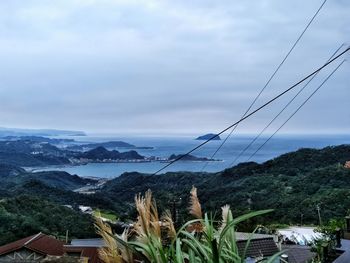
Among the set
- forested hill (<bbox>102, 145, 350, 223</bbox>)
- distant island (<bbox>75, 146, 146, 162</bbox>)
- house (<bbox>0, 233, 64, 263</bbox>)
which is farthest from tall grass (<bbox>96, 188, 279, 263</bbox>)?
distant island (<bbox>75, 146, 146, 162</bbox>)

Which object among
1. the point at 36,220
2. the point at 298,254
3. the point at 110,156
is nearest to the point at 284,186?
the point at 36,220

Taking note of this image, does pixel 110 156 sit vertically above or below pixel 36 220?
above

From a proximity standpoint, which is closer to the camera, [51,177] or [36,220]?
[36,220]

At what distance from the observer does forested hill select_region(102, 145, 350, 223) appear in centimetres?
2081

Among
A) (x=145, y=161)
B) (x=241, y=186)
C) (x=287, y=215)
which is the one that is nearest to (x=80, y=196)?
(x=241, y=186)

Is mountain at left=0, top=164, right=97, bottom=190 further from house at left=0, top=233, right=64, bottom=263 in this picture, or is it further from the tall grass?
the tall grass

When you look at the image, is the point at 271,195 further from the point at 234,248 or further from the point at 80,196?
the point at 234,248

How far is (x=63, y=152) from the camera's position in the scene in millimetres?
110250

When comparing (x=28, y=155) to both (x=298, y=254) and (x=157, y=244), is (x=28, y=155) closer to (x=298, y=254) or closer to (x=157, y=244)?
(x=298, y=254)

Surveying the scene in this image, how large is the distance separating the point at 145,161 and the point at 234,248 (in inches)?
3523

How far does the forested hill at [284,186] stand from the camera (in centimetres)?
2081

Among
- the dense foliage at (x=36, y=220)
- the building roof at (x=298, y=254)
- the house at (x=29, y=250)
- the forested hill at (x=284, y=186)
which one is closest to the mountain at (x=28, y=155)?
the forested hill at (x=284, y=186)

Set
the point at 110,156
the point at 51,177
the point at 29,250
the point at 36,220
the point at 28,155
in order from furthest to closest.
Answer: the point at 110,156
the point at 28,155
the point at 51,177
the point at 36,220
the point at 29,250

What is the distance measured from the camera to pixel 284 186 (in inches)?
1134
